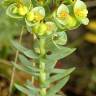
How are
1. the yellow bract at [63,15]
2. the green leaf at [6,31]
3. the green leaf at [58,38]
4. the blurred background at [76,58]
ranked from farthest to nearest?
the green leaf at [6,31]
the blurred background at [76,58]
the green leaf at [58,38]
the yellow bract at [63,15]

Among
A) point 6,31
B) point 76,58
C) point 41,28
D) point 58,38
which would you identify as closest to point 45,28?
point 41,28

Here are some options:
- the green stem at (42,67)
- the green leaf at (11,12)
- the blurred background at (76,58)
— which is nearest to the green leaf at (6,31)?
the blurred background at (76,58)

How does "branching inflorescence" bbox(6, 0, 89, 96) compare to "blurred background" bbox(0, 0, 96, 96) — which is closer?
"branching inflorescence" bbox(6, 0, 89, 96)

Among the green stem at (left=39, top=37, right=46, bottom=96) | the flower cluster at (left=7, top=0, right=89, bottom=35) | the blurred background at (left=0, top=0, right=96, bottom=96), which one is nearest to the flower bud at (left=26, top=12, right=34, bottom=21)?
the flower cluster at (left=7, top=0, right=89, bottom=35)

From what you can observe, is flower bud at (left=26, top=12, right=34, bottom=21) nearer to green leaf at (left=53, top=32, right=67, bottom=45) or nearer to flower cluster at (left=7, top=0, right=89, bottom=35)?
flower cluster at (left=7, top=0, right=89, bottom=35)

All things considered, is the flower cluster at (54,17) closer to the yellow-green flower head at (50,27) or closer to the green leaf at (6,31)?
the yellow-green flower head at (50,27)
